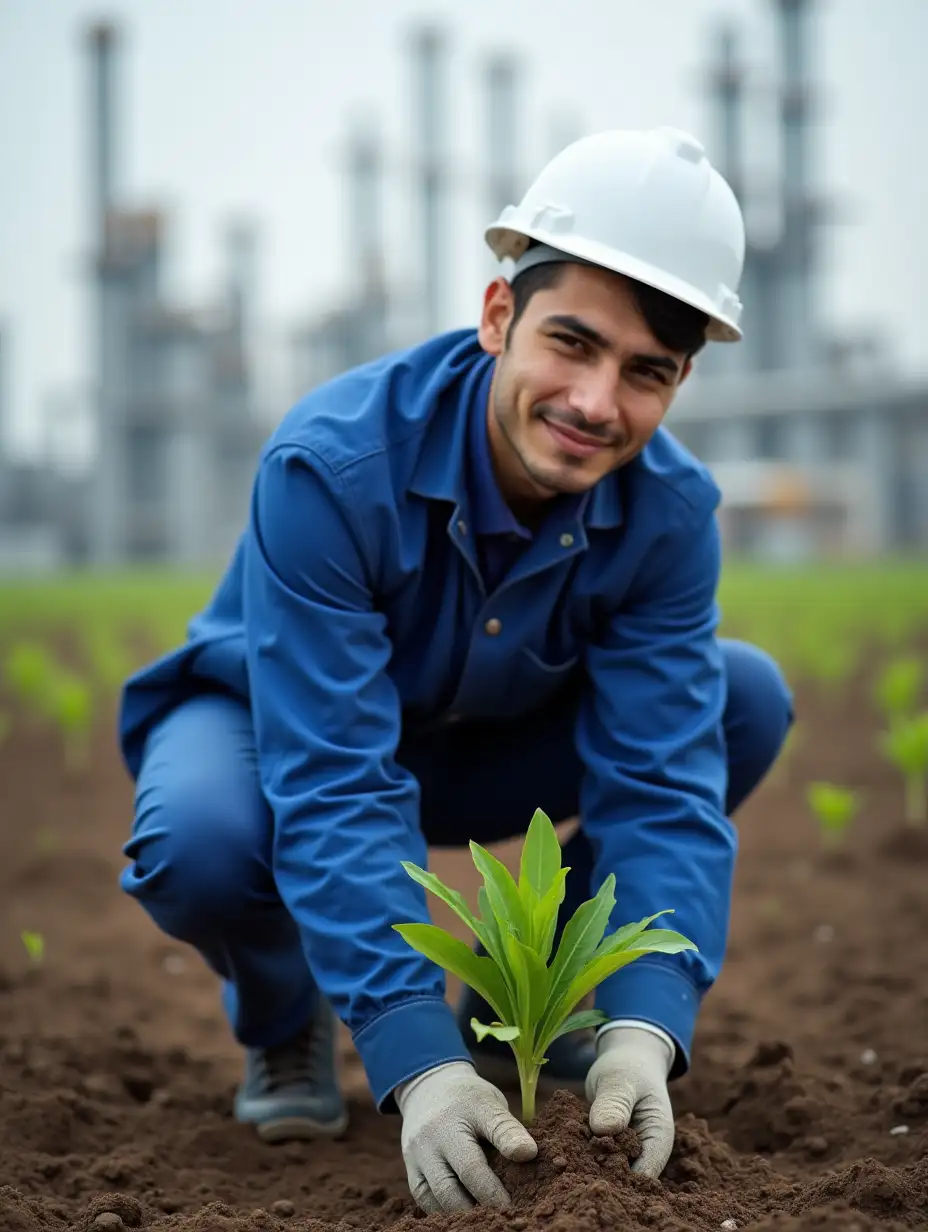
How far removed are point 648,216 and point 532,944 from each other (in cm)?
96

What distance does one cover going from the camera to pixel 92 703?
6117 mm

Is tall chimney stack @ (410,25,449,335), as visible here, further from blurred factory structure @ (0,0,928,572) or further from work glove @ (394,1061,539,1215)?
work glove @ (394,1061,539,1215)

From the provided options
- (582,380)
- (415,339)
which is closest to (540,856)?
(582,380)

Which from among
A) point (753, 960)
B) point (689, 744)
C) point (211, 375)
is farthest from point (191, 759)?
point (211, 375)

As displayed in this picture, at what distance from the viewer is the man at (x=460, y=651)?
168 cm

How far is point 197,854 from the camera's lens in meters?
1.83

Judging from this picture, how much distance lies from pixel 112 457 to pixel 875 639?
13288 millimetres

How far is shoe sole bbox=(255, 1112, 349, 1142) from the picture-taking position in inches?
79.3

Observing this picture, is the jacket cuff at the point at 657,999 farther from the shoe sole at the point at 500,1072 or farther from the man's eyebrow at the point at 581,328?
the man's eyebrow at the point at 581,328

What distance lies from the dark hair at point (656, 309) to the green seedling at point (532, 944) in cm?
68

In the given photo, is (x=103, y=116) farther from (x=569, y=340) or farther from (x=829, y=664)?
(x=569, y=340)

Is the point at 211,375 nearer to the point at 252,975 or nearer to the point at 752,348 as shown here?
the point at 752,348

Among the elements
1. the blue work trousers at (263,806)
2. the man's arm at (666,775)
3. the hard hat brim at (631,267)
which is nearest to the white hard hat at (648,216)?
the hard hat brim at (631,267)

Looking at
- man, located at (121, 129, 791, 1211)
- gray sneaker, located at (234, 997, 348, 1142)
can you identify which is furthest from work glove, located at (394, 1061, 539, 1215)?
gray sneaker, located at (234, 997, 348, 1142)
